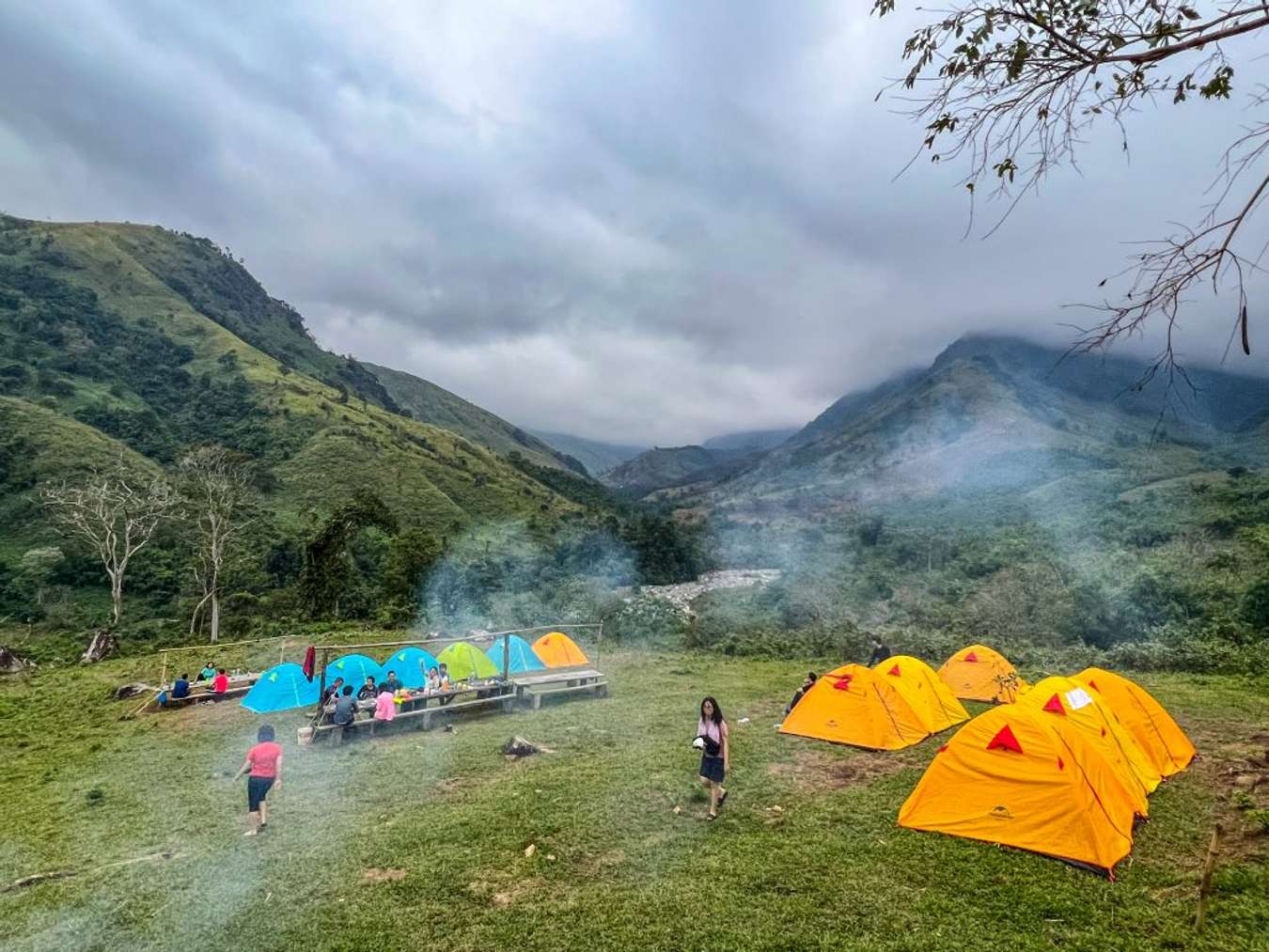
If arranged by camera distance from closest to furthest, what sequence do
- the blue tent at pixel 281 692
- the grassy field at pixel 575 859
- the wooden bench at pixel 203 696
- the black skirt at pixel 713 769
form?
the grassy field at pixel 575 859 < the black skirt at pixel 713 769 < the blue tent at pixel 281 692 < the wooden bench at pixel 203 696

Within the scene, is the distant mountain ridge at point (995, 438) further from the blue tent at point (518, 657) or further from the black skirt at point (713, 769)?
the black skirt at point (713, 769)

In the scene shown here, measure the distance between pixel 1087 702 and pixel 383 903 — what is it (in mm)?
8463

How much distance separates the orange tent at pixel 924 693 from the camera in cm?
1105

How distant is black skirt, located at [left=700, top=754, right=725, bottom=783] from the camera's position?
788cm

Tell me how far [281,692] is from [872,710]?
1366 centimetres

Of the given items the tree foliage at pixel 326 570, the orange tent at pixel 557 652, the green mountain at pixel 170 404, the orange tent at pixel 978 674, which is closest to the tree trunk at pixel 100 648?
the tree foliage at pixel 326 570

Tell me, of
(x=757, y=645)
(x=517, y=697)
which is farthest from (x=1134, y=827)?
(x=757, y=645)

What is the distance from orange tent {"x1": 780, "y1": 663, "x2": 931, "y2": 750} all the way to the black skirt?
3.82 metres

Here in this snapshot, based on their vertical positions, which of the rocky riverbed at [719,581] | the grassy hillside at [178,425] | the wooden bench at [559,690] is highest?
the grassy hillside at [178,425]

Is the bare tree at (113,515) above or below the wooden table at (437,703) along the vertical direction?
above

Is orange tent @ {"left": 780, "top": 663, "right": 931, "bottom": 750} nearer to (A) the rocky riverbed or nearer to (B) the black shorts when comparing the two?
(B) the black shorts

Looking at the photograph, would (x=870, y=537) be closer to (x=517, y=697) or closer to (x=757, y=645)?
(x=757, y=645)

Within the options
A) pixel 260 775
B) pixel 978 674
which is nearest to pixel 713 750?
pixel 260 775

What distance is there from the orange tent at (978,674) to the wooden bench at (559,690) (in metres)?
8.02
